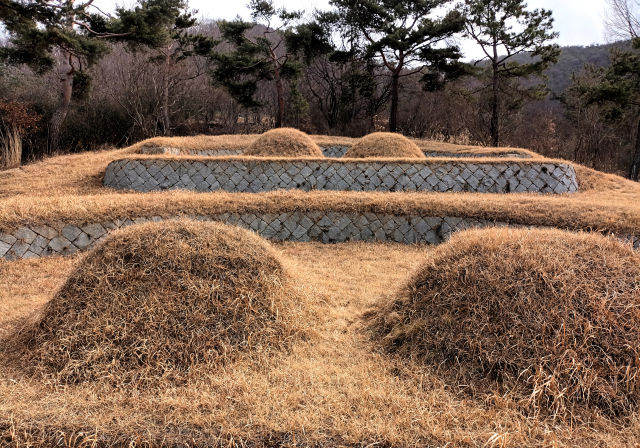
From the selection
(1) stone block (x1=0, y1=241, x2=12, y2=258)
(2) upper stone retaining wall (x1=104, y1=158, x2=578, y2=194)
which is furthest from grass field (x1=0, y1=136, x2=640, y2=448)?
(2) upper stone retaining wall (x1=104, y1=158, x2=578, y2=194)

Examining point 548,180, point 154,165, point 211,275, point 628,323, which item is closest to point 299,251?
point 211,275

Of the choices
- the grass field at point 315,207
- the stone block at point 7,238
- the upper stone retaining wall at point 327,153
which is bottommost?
the stone block at point 7,238

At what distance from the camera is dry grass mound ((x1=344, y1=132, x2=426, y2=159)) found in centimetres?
946

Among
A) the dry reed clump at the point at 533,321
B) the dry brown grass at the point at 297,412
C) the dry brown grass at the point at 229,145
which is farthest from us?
the dry brown grass at the point at 229,145

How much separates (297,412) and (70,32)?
11.2 m

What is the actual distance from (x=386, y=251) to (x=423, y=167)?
3.27m

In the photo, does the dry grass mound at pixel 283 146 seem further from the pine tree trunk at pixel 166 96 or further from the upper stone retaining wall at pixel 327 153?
the pine tree trunk at pixel 166 96

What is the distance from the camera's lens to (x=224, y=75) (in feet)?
53.5

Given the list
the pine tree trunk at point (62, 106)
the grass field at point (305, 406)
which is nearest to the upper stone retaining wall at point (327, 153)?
the pine tree trunk at point (62, 106)

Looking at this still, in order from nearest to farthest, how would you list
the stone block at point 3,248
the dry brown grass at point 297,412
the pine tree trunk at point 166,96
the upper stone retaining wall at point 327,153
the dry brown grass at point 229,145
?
the dry brown grass at point 297,412 < the stone block at point 3,248 < the upper stone retaining wall at point 327,153 < the dry brown grass at point 229,145 < the pine tree trunk at point 166,96

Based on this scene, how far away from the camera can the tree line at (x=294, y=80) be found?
11.1 metres

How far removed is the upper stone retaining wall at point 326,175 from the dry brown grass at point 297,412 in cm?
578

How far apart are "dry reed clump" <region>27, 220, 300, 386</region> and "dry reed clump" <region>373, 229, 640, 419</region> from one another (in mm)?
929

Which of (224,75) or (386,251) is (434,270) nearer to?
(386,251)
